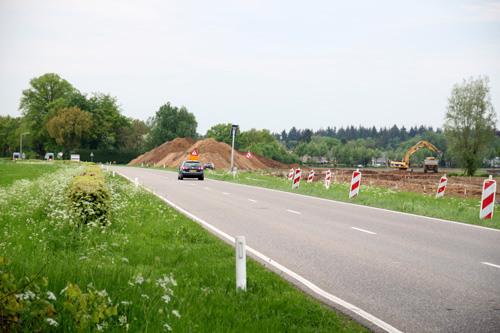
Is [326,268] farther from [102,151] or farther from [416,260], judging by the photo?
[102,151]

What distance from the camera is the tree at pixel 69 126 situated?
88.0m

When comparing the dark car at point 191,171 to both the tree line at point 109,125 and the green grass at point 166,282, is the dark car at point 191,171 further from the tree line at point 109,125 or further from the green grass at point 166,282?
the tree line at point 109,125

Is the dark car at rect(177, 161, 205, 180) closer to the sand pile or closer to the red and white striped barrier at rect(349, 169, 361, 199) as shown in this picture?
the red and white striped barrier at rect(349, 169, 361, 199)

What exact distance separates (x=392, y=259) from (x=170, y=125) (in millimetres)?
105025

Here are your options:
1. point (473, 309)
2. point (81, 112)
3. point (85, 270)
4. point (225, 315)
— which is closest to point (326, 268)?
point (473, 309)

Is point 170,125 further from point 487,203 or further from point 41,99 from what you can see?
point 487,203

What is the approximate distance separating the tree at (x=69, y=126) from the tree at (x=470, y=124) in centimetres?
6852

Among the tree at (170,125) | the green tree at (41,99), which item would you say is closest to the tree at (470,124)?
the tree at (170,125)

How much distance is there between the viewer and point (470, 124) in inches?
2206

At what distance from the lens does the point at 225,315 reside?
14.3ft

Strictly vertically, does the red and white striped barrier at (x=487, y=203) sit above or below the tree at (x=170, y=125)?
below

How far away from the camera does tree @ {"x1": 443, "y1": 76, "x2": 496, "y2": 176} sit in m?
55.2

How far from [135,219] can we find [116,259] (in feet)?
13.5

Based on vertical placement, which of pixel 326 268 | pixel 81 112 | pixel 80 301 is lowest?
pixel 326 268
